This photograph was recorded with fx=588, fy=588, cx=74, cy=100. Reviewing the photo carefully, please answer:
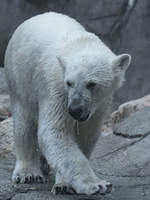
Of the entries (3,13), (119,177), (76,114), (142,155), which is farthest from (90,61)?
(3,13)

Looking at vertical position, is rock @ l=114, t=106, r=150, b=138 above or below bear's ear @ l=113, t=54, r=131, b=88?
below

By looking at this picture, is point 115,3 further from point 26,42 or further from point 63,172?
point 63,172

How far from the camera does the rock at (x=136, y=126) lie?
7.73 meters

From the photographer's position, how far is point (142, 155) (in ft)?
23.3

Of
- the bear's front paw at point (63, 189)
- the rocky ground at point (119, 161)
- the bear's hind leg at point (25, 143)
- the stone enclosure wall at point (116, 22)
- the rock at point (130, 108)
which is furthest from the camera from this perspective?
the stone enclosure wall at point (116, 22)

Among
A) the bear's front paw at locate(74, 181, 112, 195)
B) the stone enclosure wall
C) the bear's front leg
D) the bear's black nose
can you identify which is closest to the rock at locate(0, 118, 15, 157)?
the bear's front leg

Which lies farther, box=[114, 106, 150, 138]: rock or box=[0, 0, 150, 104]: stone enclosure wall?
box=[0, 0, 150, 104]: stone enclosure wall

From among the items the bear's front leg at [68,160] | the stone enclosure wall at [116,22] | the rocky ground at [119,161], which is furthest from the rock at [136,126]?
the stone enclosure wall at [116,22]

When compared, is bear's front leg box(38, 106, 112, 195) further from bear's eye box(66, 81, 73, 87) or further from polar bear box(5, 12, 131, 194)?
bear's eye box(66, 81, 73, 87)

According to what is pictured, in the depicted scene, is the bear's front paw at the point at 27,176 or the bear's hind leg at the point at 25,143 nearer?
the bear's front paw at the point at 27,176

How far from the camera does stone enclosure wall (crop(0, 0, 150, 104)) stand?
12164 mm

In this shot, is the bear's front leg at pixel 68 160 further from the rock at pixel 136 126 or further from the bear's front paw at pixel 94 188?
the rock at pixel 136 126

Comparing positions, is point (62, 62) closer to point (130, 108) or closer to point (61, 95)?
point (61, 95)

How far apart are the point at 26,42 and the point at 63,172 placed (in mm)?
1469
